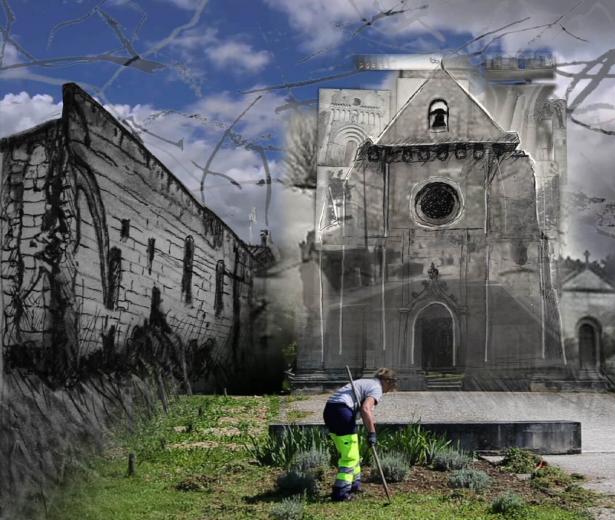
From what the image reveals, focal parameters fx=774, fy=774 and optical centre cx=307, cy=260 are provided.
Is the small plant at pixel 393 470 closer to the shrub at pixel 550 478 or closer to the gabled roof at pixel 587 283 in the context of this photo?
the shrub at pixel 550 478

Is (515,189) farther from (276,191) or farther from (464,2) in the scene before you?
(276,191)

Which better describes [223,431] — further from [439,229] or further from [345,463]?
[439,229]

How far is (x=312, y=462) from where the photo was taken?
24.8ft

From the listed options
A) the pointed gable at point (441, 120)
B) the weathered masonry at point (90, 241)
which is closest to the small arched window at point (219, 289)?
the weathered masonry at point (90, 241)

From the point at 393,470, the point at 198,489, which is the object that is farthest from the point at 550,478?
the point at 198,489

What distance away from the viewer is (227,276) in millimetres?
12250

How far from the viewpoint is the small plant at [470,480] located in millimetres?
7055

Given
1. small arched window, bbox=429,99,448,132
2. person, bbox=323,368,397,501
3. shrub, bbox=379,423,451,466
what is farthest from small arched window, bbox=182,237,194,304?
person, bbox=323,368,397,501

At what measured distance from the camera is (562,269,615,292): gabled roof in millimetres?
12055

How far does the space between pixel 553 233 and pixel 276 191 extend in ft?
14.6

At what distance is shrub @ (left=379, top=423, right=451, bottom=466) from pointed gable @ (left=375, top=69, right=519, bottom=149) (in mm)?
6068

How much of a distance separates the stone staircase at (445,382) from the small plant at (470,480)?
201 inches

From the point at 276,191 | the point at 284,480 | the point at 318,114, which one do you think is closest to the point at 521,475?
the point at 284,480

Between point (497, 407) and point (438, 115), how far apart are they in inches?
192
